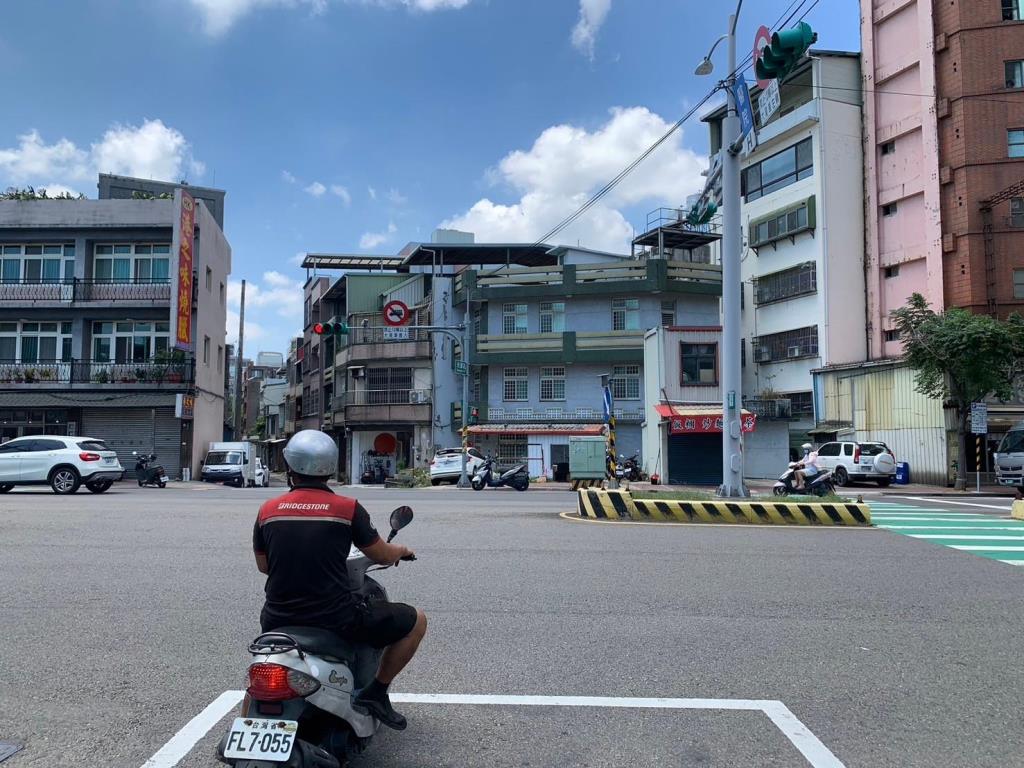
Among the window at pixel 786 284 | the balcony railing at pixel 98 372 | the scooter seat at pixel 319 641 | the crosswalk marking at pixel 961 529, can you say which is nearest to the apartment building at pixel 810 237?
the window at pixel 786 284

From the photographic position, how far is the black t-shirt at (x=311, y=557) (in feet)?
12.0

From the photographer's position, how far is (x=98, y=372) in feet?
113

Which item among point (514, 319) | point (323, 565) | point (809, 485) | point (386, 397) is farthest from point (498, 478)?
point (323, 565)

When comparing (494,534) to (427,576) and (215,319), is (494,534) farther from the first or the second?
(215,319)

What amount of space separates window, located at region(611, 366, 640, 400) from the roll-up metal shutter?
20.5m

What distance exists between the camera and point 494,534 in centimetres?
1222

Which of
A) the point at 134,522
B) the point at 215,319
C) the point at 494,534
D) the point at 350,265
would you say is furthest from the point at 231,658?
the point at 350,265

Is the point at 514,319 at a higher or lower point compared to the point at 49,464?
higher

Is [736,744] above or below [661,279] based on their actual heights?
below

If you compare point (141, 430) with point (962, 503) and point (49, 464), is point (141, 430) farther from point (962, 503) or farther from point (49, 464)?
point (962, 503)

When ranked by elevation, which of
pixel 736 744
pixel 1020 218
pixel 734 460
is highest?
pixel 1020 218

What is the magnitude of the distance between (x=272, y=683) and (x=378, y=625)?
614mm

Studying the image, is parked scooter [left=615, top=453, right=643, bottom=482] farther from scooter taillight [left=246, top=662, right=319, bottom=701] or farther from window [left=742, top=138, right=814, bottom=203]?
scooter taillight [left=246, top=662, right=319, bottom=701]

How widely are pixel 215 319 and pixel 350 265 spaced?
17.2 meters
